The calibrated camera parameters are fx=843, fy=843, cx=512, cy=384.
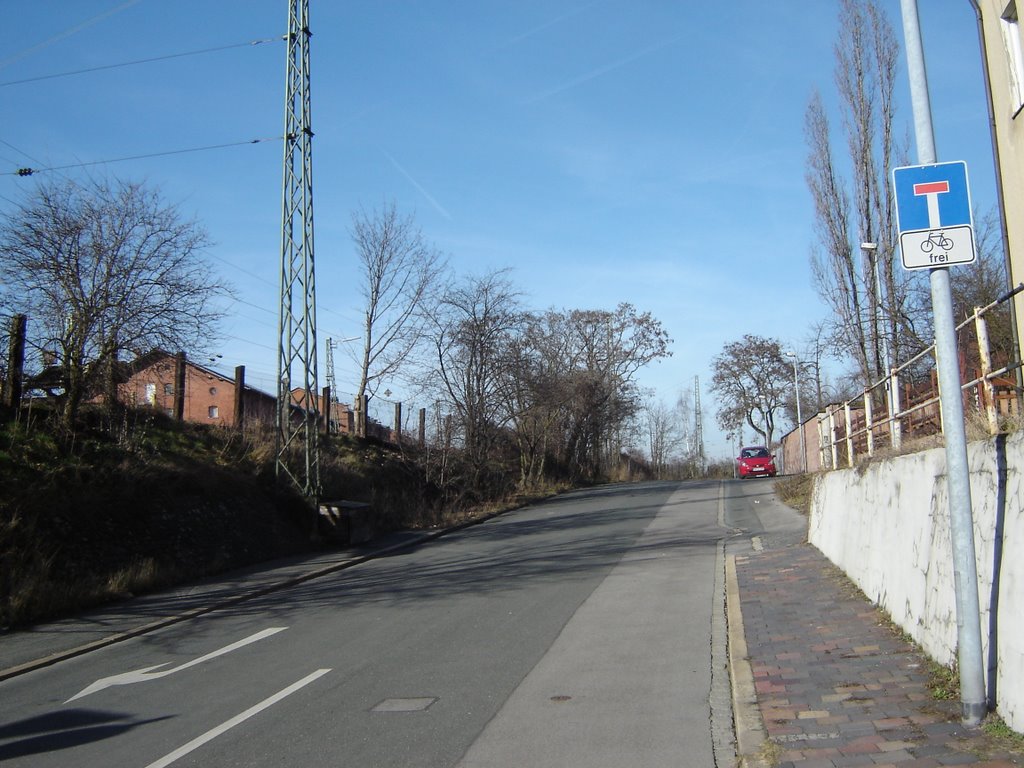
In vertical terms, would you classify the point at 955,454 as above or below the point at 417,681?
above

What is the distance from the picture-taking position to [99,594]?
12719 mm

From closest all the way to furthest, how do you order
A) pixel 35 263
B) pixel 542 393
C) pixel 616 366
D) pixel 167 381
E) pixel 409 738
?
pixel 409 738 < pixel 35 263 < pixel 167 381 < pixel 542 393 < pixel 616 366

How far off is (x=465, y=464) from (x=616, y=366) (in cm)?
2778

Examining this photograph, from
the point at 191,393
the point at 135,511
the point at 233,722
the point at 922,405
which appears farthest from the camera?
the point at 191,393

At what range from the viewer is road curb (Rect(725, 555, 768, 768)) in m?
5.24

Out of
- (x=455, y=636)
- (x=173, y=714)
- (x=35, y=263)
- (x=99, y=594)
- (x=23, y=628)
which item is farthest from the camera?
(x=35, y=263)

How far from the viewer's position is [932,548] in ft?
22.7

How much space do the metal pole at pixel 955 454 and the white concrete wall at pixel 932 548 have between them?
0.19 meters

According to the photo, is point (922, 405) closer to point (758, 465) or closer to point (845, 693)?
point (845, 693)

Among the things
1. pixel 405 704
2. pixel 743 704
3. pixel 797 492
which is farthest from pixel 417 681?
pixel 797 492

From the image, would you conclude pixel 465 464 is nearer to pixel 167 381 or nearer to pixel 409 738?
pixel 167 381

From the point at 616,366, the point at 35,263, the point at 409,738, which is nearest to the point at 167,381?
the point at 35,263

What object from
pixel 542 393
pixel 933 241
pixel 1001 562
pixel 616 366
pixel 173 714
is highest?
pixel 616 366

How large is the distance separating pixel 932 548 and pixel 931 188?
3020mm
